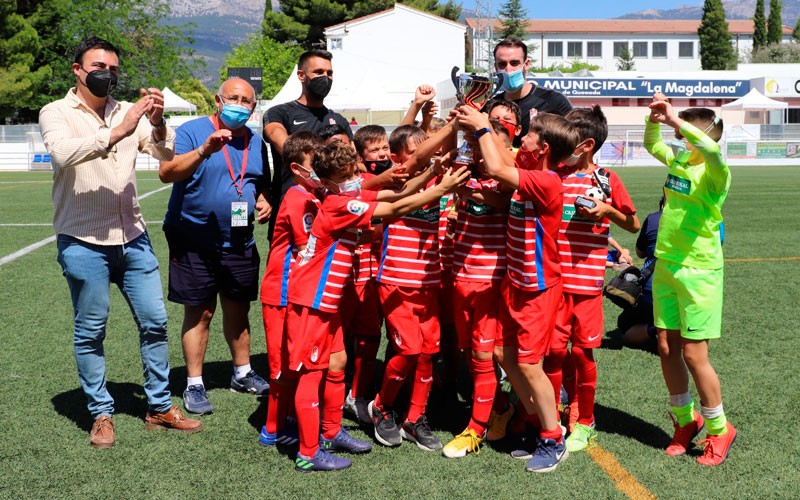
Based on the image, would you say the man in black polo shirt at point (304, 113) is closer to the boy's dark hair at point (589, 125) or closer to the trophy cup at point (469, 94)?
the trophy cup at point (469, 94)

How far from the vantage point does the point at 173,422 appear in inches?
183

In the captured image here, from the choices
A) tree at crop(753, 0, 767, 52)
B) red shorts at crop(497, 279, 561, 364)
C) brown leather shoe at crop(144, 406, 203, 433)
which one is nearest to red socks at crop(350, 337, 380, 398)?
brown leather shoe at crop(144, 406, 203, 433)

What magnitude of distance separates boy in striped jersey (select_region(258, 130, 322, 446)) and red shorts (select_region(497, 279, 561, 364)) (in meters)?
1.16

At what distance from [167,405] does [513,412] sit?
2.10 meters

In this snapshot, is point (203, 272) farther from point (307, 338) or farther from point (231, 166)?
point (307, 338)

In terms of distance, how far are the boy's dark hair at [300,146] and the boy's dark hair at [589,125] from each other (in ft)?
4.61

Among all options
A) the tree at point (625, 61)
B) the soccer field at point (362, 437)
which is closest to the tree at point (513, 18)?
the tree at point (625, 61)

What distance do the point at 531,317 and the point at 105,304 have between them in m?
2.42

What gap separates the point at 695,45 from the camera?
103938 mm

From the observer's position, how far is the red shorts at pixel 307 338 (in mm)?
4051

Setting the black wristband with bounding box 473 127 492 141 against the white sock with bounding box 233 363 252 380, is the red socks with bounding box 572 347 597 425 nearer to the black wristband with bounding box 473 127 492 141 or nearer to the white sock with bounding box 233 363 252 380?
the black wristband with bounding box 473 127 492 141

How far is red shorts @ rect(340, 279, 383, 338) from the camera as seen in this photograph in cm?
487

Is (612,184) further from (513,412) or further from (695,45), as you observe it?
(695,45)

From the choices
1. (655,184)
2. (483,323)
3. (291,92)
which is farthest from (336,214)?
(291,92)
